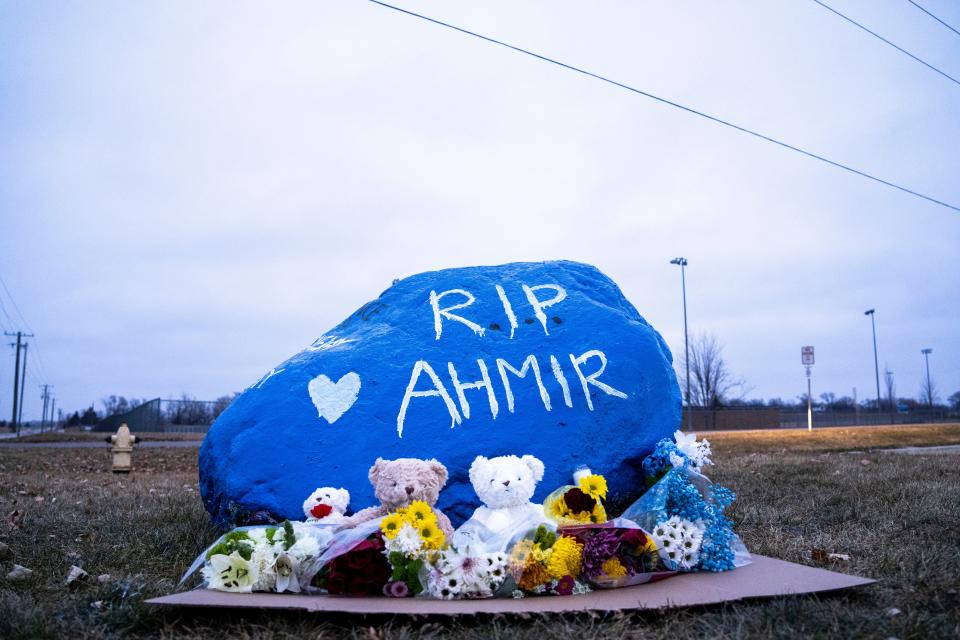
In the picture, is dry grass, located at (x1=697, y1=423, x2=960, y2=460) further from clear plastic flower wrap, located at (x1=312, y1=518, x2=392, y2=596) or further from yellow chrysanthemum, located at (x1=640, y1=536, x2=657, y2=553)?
clear plastic flower wrap, located at (x1=312, y1=518, x2=392, y2=596)

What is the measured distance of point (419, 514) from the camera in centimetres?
346

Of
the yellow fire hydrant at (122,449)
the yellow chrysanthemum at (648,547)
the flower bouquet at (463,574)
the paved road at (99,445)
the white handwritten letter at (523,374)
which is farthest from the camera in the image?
the paved road at (99,445)

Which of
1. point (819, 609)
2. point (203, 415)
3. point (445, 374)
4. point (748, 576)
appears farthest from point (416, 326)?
point (203, 415)

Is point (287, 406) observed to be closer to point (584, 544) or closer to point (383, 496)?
point (383, 496)

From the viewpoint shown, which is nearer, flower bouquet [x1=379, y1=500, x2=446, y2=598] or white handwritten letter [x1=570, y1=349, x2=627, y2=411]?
flower bouquet [x1=379, y1=500, x2=446, y2=598]

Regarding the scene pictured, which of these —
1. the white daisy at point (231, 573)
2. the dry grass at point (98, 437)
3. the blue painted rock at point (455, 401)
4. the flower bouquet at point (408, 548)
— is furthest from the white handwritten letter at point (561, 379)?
the dry grass at point (98, 437)

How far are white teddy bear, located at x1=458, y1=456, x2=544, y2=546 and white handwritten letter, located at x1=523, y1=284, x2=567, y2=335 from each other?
1427 millimetres

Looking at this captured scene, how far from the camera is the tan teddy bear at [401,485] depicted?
394cm

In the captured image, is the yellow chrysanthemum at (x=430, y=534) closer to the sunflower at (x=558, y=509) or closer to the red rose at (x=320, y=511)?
the sunflower at (x=558, y=509)

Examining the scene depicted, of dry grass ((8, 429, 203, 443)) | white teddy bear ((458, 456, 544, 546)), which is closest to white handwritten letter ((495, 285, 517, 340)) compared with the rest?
white teddy bear ((458, 456, 544, 546))

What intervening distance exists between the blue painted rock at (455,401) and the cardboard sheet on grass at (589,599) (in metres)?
1.24

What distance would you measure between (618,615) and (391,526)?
113 centimetres

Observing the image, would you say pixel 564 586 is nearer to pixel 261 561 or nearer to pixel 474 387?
pixel 261 561

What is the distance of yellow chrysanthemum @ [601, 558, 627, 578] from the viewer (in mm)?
3459
